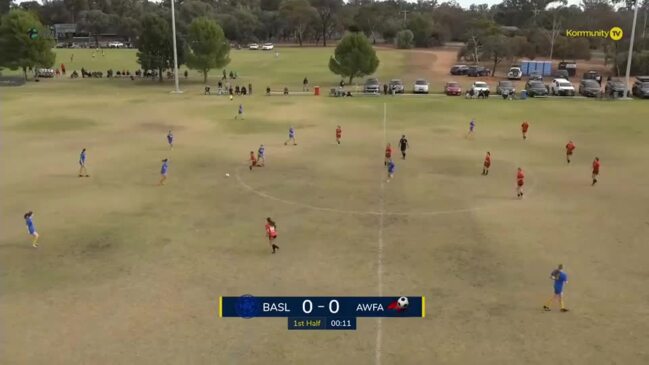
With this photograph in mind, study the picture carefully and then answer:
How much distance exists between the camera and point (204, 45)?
68062mm

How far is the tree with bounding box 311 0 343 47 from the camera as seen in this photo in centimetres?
15752

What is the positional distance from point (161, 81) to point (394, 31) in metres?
83.4

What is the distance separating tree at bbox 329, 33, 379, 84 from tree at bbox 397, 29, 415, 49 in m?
62.1

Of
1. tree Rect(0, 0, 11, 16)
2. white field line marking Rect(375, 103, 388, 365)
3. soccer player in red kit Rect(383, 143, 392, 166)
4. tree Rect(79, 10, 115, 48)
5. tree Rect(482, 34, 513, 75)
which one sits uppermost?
tree Rect(0, 0, 11, 16)

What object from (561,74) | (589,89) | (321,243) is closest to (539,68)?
(561,74)

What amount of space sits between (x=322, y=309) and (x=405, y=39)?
12129cm

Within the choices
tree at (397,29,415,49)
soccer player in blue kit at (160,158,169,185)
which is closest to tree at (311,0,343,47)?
tree at (397,29,415,49)

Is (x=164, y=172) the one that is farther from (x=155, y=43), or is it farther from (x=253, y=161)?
(x=155, y=43)

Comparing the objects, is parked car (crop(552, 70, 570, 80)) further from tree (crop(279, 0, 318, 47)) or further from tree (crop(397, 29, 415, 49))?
tree (crop(279, 0, 318, 47))

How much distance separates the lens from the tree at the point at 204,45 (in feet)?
223

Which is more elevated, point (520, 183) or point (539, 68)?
point (539, 68)

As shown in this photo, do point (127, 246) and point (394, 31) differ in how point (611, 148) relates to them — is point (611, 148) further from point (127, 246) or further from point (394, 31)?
point (394, 31)

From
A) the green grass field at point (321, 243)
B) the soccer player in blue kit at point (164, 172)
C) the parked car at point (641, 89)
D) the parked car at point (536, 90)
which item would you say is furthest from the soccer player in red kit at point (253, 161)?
the parked car at point (641, 89)

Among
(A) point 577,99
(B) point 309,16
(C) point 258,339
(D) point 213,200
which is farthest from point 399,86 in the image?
(B) point 309,16
